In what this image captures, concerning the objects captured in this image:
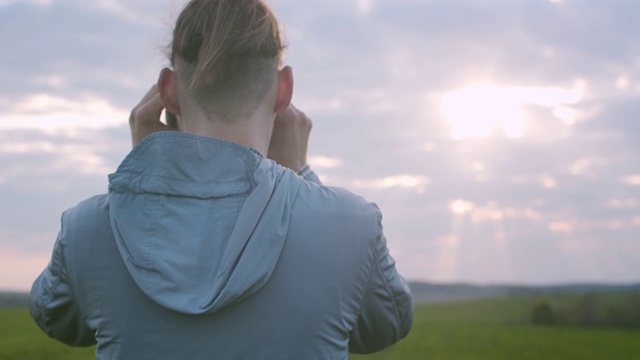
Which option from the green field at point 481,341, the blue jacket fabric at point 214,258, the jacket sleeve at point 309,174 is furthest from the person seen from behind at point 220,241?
the green field at point 481,341

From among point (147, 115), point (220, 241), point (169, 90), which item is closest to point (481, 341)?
point (147, 115)

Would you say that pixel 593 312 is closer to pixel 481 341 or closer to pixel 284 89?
pixel 481 341

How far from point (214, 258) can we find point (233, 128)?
15.2 inches

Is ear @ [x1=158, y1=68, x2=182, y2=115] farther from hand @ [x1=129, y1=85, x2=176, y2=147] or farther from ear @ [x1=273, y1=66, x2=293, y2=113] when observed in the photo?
ear @ [x1=273, y1=66, x2=293, y2=113]

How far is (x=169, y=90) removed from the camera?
2.27 metres

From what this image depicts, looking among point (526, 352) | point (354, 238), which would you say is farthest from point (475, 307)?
point (354, 238)

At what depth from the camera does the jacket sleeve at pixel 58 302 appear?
2166 mm

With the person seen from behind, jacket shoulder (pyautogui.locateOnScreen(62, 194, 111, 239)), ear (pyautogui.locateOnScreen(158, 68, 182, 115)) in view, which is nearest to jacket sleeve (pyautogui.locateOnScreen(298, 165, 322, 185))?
the person seen from behind

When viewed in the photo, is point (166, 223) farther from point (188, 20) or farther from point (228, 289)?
point (188, 20)

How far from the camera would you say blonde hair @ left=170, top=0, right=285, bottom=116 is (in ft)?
6.86

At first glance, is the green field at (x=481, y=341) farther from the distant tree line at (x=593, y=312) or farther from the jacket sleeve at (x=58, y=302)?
the jacket sleeve at (x=58, y=302)

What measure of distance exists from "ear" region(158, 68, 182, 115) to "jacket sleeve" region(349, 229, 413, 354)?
2.40 feet

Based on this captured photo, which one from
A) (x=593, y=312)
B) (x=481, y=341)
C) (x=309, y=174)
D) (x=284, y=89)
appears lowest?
(x=481, y=341)

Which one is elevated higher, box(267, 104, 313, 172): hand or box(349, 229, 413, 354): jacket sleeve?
box(267, 104, 313, 172): hand
